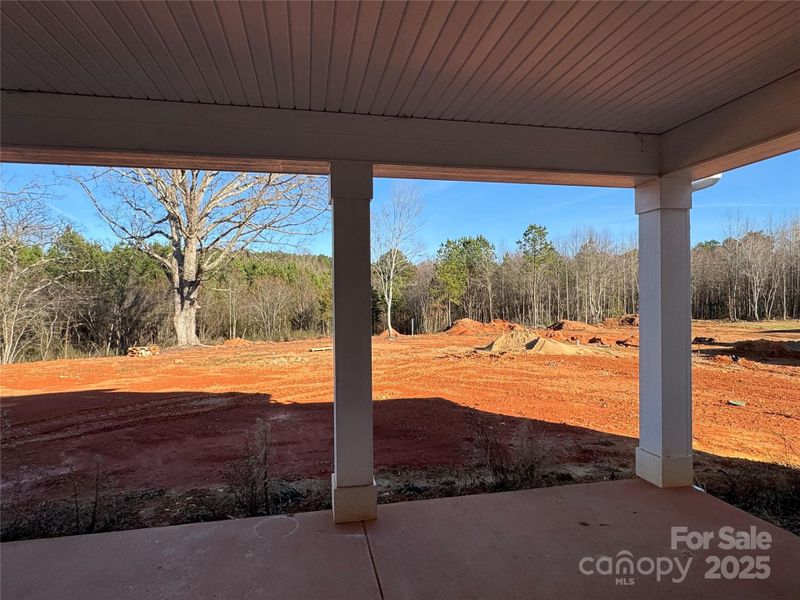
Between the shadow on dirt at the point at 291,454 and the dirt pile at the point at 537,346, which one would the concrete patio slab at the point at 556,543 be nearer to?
the shadow on dirt at the point at 291,454

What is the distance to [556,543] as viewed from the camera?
208 centimetres

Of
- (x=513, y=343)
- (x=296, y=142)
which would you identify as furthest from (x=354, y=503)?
(x=513, y=343)

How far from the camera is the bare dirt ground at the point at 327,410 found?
3666 mm

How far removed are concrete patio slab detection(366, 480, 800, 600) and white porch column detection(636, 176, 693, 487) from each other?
0.23 meters

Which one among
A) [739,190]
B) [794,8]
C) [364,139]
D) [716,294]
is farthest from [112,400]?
[716,294]

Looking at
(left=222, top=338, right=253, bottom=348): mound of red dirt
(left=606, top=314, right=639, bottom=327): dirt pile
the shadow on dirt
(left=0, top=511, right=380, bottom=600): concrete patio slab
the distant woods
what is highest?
the distant woods

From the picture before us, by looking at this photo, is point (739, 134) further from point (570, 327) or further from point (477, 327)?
point (477, 327)

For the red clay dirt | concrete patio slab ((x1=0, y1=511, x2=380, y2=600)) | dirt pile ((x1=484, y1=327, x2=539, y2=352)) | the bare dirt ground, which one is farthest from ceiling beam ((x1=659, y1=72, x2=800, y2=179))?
dirt pile ((x1=484, y1=327, x2=539, y2=352))

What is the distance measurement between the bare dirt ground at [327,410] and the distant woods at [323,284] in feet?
5.93

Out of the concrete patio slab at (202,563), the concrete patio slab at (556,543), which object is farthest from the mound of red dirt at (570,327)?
the concrete patio slab at (202,563)

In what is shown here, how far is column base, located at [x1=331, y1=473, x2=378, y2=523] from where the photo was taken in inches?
90.3

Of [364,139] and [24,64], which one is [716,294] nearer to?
[364,139]

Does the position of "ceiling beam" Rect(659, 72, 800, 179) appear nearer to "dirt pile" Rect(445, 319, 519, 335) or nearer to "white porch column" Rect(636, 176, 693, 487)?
"white porch column" Rect(636, 176, 693, 487)

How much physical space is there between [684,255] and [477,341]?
9215mm
